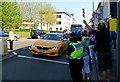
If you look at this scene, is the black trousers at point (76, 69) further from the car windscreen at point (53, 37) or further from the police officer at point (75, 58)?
the car windscreen at point (53, 37)

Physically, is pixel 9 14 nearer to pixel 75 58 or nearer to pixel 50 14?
pixel 50 14

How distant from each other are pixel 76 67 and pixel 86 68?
3.04 feet

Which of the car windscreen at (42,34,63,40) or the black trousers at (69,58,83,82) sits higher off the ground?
the car windscreen at (42,34,63,40)

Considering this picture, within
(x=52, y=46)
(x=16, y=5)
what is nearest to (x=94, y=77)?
(x=52, y=46)

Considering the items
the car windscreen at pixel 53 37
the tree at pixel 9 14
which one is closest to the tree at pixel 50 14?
the tree at pixel 9 14

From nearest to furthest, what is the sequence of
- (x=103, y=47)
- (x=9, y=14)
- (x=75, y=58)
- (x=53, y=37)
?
(x=103, y=47), (x=75, y=58), (x=53, y=37), (x=9, y=14)

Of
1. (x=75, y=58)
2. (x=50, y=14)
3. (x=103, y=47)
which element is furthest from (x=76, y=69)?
(x=50, y=14)

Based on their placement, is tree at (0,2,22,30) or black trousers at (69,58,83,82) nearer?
black trousers at (69,58,83,82)

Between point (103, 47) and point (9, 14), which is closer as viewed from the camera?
point (103, 47)

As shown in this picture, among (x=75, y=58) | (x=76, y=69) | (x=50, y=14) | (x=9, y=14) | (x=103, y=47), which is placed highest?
(x=50, y=14)

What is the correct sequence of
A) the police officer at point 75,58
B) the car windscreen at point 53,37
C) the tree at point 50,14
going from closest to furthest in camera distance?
the police officer at point 75,58 < the car windscreen at point 53,37 < the tree at point 50,14

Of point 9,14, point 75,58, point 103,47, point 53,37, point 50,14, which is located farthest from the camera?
point 50,14

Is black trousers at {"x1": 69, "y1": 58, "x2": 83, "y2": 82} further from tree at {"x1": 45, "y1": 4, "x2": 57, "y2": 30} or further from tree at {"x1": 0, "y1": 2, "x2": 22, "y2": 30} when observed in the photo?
tree at {"x1": 45, "y1": 4, "x2": 57, "y2": 30}

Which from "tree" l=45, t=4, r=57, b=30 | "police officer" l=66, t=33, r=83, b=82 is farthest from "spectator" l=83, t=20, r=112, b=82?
"tree" l=45, t=4, r=57, b=30
